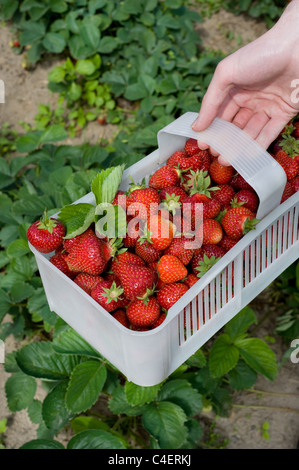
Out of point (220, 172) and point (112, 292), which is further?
point (220, 172)

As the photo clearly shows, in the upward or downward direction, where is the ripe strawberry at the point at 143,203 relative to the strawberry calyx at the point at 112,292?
upward

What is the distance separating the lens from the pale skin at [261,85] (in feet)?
4.60

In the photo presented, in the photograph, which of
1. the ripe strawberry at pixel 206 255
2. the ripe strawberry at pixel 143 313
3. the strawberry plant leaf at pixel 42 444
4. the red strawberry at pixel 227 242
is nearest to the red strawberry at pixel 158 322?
the ripe strawberry at pixel 143 313

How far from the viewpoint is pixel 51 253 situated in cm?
130

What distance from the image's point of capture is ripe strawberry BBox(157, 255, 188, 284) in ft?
3.89

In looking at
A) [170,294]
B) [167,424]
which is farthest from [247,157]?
[167,424]

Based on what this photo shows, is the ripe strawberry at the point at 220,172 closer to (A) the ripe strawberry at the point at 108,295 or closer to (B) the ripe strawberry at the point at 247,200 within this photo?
(B) the ripe strawberry at the point at 247,200

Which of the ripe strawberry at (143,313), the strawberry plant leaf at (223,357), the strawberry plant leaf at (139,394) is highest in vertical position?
the ripe strawberry at (143,313)

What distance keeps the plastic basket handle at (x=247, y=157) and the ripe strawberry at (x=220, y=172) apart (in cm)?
9

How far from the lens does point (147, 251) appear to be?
4.05ft

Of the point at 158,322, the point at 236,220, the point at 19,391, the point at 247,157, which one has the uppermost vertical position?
the point at 247,157

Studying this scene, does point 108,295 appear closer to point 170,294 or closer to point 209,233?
point 170,294

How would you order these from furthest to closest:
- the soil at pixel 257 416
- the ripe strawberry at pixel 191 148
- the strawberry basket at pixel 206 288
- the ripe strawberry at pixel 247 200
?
the soil at pixel 257 416
the ripe strawberry at pixel 191 148
the ripe strawberry at pixel 247 200
the strawberry basket at pixel 206 288

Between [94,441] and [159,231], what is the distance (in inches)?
21.0
